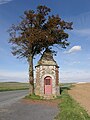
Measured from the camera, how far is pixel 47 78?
129 feet

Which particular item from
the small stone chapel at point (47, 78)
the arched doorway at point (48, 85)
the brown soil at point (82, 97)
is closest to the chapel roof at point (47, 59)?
the small stone chapel at point (47, 78)

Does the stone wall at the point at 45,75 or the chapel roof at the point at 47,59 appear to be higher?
the chapel roof at the point at 47,59

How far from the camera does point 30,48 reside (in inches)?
1567

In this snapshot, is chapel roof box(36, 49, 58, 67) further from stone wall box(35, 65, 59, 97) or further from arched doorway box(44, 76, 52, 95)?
arched doorway box(44, 76, 52, 95)

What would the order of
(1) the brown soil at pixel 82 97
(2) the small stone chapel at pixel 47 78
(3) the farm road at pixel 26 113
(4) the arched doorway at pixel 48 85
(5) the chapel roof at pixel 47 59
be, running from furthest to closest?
(4) the arched doorway at pixel 48 85 → (5) the chapel roof at pixel 47 59 → (2) the small stone chapel at pixel 47 78 → (1) the brown soil at pixel 82 97 → (3) the farm road at pixel 26 113

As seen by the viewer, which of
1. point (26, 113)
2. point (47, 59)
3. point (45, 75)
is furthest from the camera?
point (47, 59)

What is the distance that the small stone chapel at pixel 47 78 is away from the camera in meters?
38.9

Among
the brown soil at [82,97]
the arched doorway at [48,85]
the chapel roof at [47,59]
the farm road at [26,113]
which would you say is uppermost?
the chapel roof at [47,59]

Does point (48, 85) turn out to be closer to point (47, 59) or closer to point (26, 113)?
point (47, 59)

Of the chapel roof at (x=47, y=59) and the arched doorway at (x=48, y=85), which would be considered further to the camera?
the arched doorway at (x=48, y=85)

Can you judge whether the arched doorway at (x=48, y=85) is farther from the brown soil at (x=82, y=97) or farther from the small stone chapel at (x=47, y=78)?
the brown soil at (x=82, y=97)

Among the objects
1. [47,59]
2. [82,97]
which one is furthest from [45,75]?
[82,97]

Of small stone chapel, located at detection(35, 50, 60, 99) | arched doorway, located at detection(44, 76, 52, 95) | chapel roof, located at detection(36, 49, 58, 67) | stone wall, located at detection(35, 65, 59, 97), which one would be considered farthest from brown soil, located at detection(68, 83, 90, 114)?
chapel roof, located at detection(36, 49, 58, 67)

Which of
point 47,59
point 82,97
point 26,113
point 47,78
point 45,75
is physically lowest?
point 26,113
